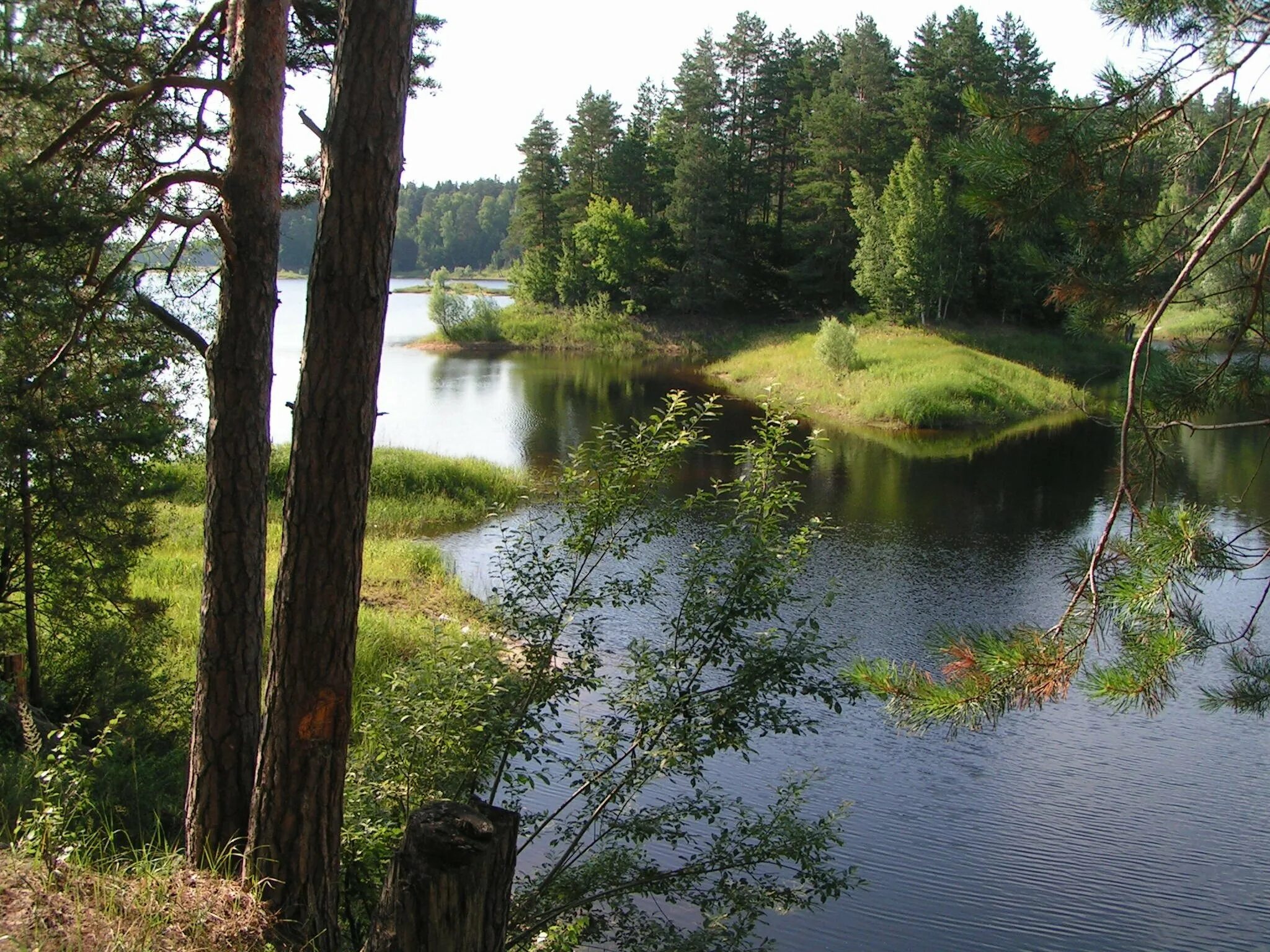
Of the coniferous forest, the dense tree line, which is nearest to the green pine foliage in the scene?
the dense tree line

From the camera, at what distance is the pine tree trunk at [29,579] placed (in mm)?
7281

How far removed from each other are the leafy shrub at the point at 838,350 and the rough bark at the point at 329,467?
1152 inches

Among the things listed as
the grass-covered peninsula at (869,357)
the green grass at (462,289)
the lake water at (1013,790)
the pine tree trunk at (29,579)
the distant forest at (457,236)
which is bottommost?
the lake water at (1013,790)

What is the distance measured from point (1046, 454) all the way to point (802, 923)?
19973mm

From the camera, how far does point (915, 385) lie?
30.1 m

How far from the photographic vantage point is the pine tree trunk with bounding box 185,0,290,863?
4855 mm

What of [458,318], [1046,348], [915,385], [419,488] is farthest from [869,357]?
[458,318]

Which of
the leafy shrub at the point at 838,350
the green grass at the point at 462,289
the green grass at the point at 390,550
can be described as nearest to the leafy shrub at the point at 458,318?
the green grass at the point at 462,289

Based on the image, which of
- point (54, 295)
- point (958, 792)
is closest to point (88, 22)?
point (54, 295)

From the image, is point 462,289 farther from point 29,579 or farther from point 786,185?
point 29,579

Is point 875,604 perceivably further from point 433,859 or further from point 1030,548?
point 433,859

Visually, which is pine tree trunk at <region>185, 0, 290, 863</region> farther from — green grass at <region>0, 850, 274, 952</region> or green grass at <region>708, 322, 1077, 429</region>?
green grass at <region>708, 322, 1077, 429</region>

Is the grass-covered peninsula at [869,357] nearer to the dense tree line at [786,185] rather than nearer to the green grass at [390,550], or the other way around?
the dense tree line at [786,185]

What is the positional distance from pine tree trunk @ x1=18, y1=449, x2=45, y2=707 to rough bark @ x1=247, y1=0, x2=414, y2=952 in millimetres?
3866
